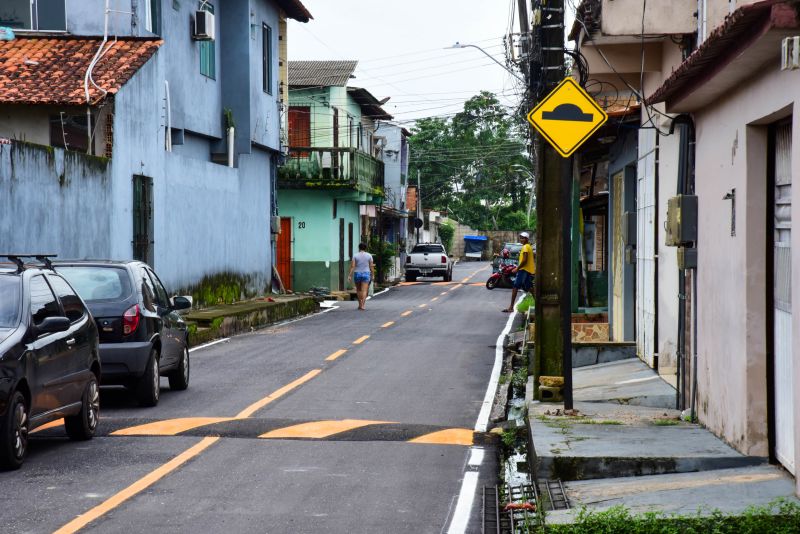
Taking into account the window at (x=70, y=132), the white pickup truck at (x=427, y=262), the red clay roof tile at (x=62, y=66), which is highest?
the red clay roof tile at (x=62, y=66)

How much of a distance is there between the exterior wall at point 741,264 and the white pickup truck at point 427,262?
45565mm

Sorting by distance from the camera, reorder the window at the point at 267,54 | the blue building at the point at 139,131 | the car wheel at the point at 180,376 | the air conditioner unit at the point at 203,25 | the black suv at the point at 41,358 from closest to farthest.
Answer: the black suv at the point at 41,358 < the car wheel at the point at 180,376 < the blue building at the point at 139,131 < the air conditioner unit at the point at 203,25 < the window at the point at 267,54

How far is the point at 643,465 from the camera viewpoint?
8.71m

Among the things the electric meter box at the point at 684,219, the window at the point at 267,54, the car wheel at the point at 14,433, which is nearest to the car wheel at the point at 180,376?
the car wheel at the point at 14,433

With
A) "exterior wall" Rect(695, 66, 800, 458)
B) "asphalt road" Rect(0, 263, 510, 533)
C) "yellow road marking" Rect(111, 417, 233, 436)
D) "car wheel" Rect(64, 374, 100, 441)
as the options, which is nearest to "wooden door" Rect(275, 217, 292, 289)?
"asphalt road" Rect(0, 263, 510, 533)

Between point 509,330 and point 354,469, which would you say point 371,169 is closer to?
point 509,330

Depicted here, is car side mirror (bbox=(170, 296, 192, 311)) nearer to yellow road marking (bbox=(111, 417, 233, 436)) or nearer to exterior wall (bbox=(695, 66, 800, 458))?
yellow road marking (bbox=(111, 417, 233, 436))

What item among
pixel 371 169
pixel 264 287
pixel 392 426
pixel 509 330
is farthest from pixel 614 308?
pixel 371 169

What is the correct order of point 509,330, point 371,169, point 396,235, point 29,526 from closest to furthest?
point 29,526, point 509,330, point 371,169, point 396,235

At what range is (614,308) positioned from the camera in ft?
63.7

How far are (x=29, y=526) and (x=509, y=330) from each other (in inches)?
731

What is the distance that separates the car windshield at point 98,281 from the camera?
13008 millimetres

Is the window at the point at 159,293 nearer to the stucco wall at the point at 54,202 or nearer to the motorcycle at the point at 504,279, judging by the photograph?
the stucco wall at the point at 54,202

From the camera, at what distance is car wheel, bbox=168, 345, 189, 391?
573 inches
